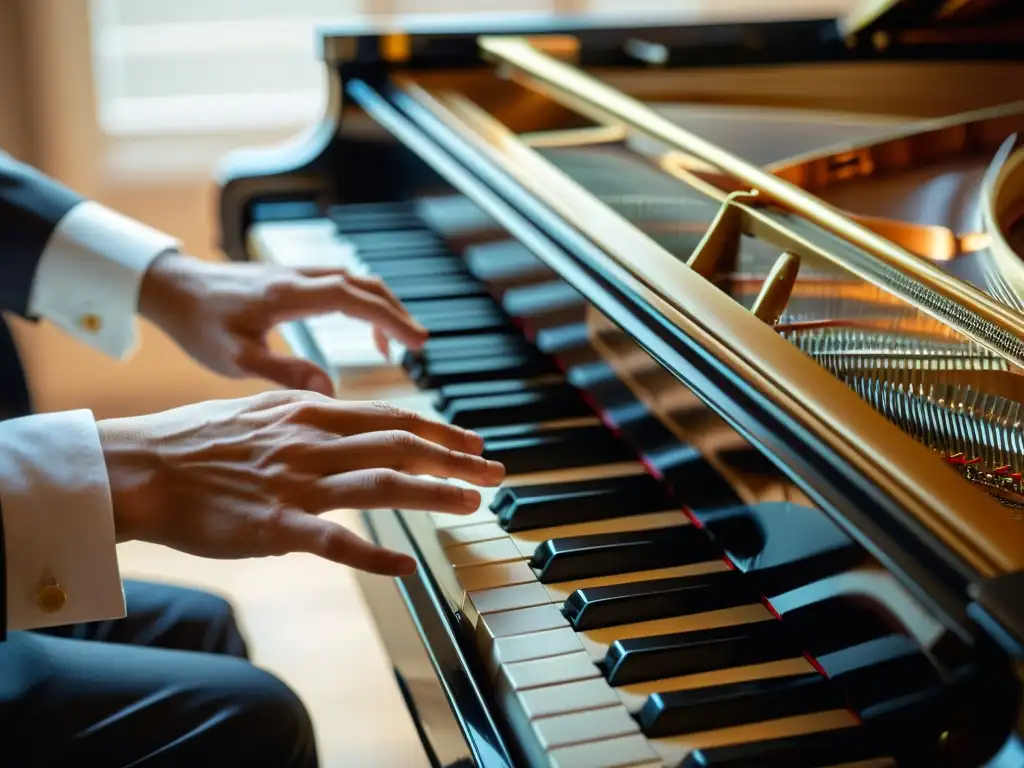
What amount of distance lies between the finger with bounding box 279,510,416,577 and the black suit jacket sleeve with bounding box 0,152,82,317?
902mm

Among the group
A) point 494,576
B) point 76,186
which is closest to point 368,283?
point 494,576

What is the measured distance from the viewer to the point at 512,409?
1271 mm

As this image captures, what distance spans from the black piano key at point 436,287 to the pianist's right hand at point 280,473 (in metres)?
0.56

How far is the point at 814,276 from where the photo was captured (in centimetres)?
125

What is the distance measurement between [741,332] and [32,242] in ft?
3.62

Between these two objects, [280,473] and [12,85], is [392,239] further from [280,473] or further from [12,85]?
[12,85]

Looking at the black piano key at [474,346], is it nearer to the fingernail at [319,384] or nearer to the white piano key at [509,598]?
the fingernail at [319,384]

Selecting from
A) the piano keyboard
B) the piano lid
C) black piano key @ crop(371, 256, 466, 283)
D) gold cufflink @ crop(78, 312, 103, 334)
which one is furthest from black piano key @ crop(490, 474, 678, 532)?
the piano lid

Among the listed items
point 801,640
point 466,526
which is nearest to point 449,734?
point 466,526

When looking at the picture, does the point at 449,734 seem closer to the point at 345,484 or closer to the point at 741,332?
the point at 345,484

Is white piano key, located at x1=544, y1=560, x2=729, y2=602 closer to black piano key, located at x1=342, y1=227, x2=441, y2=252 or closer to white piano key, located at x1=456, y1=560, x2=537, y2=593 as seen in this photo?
white piano key, located at x1=456, y1=560, x2=537, y2=593

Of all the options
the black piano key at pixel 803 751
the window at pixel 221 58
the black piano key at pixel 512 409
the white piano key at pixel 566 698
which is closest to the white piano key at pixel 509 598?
the white piano key at pixel 566 698

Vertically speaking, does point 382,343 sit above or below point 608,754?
above

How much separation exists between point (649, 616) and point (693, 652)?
0.06 m
